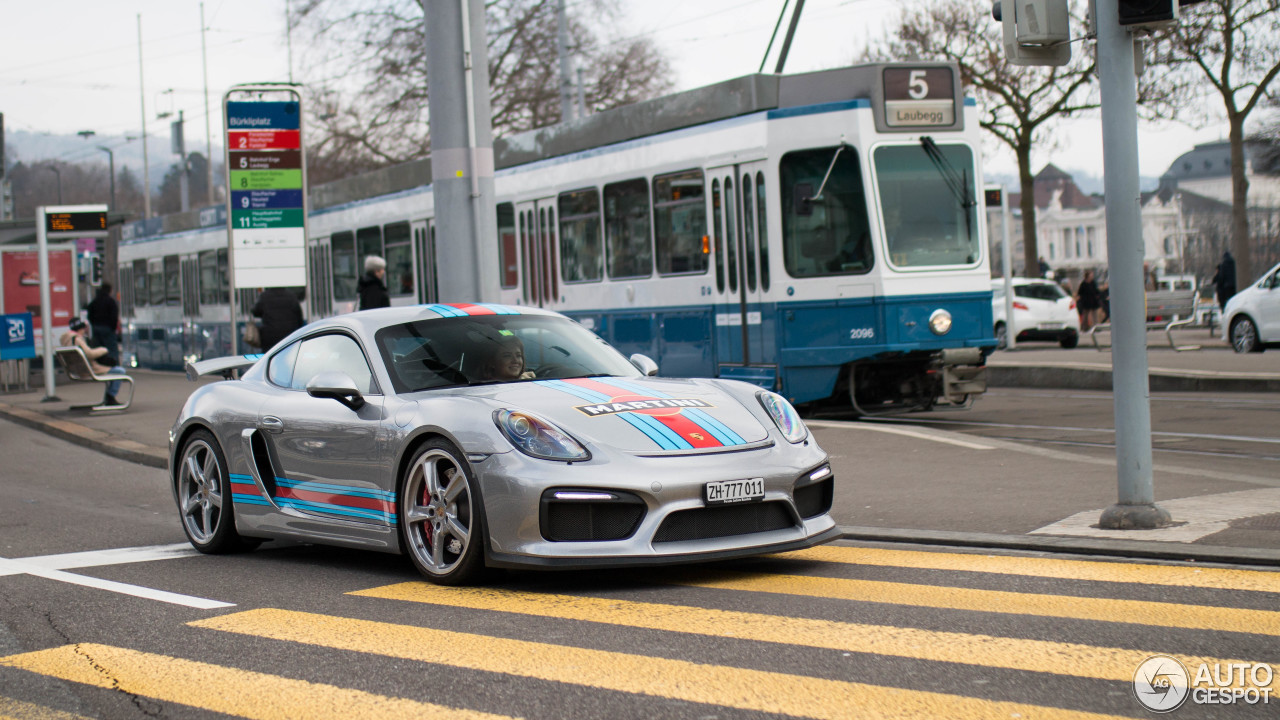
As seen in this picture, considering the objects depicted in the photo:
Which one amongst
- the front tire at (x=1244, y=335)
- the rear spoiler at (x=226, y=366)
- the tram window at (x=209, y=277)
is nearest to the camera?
the rear spoiler at (x=226, y=366)

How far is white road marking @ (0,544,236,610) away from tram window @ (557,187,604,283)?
28.5ft

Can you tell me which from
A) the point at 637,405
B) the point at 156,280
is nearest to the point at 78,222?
the point at 156,280

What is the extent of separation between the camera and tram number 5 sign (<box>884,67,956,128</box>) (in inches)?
530

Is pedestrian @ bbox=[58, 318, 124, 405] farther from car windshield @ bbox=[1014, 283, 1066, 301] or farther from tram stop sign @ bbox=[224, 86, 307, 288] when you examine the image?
car windshield @ bbox=[1014, 283, 1066, 301]

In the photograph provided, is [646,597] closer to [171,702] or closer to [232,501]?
[171,702]

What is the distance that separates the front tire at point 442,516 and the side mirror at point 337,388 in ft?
1.67

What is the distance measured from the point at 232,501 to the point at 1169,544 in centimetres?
476

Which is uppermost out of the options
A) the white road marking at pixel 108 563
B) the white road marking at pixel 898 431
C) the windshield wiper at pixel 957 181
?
the windshield wiper at pixel 957 181

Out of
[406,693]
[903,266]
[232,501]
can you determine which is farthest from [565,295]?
[406,693]

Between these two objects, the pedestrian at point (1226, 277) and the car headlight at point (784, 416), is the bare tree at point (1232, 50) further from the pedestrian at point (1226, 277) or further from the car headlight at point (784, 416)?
the car headlight at point (784, 416)

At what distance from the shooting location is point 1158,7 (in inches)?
270

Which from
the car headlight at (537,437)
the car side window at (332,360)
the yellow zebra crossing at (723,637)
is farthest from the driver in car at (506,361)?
the yellow zebra crossing at (723,637)

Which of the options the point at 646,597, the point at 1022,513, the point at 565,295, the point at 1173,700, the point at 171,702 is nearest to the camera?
the point at 1173,700

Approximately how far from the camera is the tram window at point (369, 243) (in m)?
21.1
